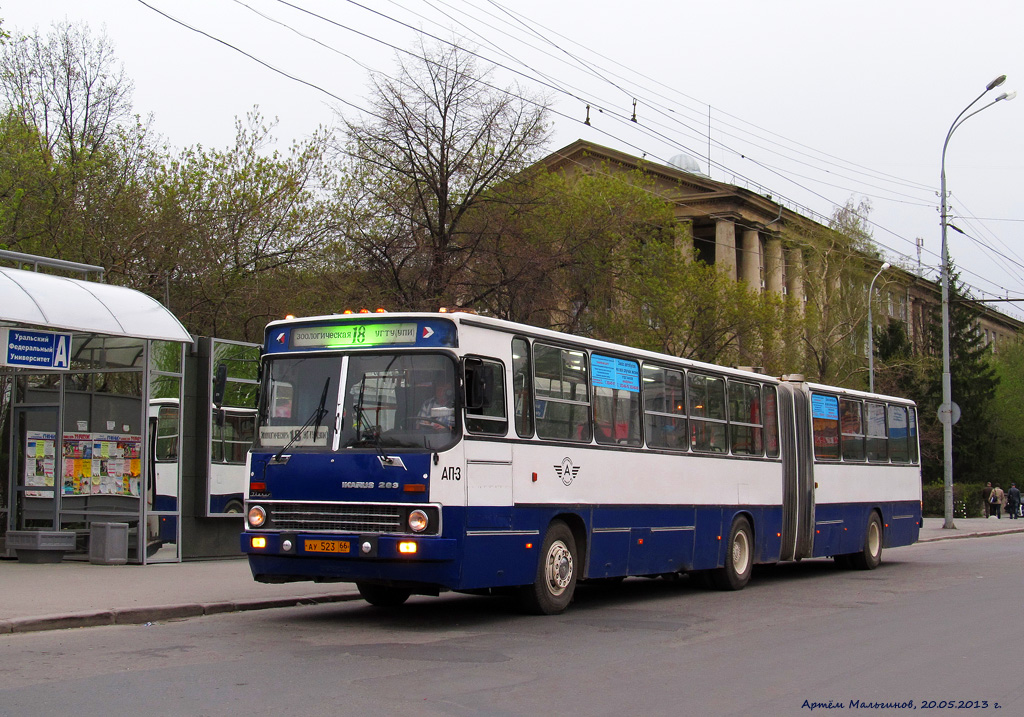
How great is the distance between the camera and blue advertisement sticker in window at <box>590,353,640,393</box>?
13648 mm

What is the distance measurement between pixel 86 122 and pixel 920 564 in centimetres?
2440

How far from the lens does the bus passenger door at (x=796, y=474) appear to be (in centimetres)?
1856

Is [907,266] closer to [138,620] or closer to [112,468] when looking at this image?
[112,468]

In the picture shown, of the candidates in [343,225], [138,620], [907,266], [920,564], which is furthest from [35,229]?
[907,266]

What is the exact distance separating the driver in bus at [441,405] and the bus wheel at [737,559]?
6.93 metres

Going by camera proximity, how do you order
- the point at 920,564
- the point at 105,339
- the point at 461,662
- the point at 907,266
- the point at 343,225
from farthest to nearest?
the point at 907,266 < the point at 343,225 < the point at 920,564 < the point at 105,339 < the point at 461,662

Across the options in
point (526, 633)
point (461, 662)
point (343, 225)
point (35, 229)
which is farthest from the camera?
point (343, 225)

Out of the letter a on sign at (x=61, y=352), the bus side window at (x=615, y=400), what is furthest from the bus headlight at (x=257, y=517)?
the letter a on sign at (x=61, y=352)

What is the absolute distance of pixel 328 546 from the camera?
1107cm

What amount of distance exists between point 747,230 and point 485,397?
56.8 metres

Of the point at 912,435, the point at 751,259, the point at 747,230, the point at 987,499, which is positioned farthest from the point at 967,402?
the point at 912,435

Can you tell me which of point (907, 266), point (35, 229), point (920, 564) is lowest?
point (920, 564)

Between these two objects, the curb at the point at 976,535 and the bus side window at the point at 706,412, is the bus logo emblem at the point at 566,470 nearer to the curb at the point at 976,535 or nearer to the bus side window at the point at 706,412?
the bus side window at the point at 706,412

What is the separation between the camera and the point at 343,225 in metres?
29.6
